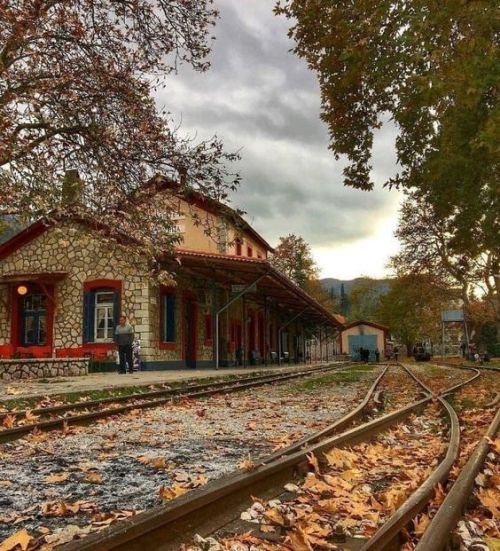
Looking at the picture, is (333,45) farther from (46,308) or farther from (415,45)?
(46,308)

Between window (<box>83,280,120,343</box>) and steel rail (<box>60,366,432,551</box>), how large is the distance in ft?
55.4

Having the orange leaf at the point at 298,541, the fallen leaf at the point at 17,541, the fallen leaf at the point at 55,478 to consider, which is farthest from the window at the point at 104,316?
the orange leaf at the point at 298,541

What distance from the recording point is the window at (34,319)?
21781mm

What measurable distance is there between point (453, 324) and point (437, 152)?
6337 centimetres

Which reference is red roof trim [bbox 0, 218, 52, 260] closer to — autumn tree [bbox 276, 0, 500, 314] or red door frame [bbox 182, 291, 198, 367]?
red door frame [bbox 182, 291, 198, 367]

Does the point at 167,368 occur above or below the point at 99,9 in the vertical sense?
below

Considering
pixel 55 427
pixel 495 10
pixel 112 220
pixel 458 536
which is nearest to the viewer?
pixel 458 536

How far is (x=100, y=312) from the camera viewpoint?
69.1ft

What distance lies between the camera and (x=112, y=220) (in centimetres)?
1225

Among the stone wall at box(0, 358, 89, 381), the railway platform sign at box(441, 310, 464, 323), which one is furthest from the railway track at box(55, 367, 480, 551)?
the railway platform sign at box(441, 310, 464, 323)

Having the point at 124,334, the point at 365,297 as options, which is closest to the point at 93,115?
the point at 124,334

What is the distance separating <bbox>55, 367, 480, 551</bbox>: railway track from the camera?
2.49 meters

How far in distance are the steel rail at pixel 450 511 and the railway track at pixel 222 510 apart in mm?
160

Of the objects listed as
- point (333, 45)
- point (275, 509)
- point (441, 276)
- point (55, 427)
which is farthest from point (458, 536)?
point (441, 276)
